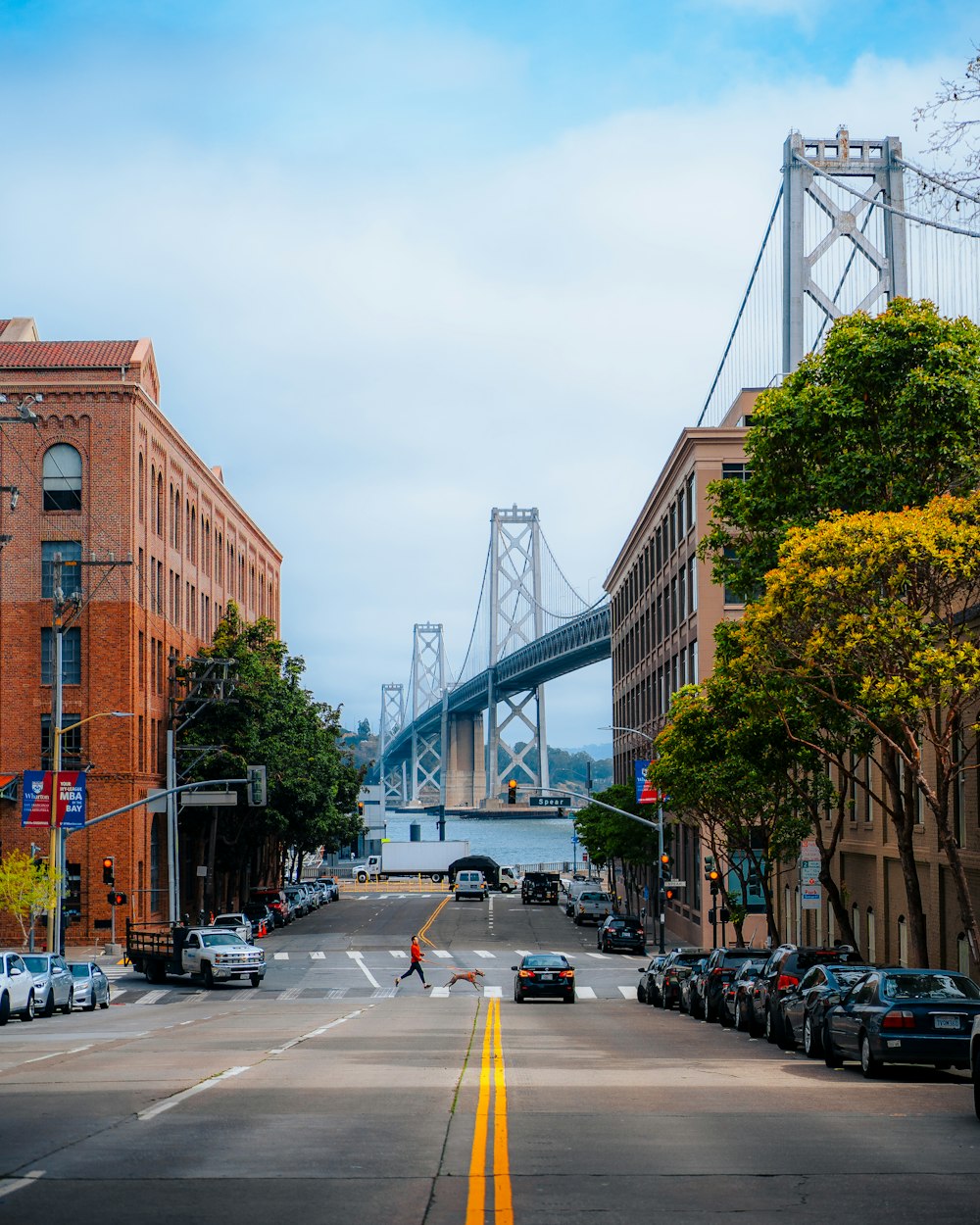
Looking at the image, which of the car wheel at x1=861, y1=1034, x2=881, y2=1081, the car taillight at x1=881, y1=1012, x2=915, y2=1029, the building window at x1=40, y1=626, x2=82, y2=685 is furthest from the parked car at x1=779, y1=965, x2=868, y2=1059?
the building window at x1=40, y1=626, x2=82, y2=685

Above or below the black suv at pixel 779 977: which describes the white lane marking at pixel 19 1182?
above

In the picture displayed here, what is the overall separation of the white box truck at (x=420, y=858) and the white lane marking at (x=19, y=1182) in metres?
123

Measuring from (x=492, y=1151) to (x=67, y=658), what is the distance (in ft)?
189

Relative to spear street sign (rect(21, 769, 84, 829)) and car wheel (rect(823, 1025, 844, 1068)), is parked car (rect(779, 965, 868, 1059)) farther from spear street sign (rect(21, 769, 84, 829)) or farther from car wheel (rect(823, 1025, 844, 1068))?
spear street sign (rect(21, 769, 84, 829))

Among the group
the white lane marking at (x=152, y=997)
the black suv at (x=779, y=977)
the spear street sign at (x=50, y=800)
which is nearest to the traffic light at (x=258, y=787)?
the white lane marking at (x=152, y=997)

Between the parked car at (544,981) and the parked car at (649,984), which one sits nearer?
the parked car at (544,981)

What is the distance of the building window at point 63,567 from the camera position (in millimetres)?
67438

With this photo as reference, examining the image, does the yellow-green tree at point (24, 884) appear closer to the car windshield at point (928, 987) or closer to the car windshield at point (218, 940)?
the car windshield at point (218, 940)

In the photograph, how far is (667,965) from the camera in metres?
A: 40.4

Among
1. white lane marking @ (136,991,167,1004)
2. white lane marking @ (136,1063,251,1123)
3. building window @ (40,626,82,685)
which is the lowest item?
white lane marking @ (136,991,167,1004)

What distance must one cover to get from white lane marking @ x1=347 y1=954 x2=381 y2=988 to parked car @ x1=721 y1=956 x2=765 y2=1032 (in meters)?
19.3

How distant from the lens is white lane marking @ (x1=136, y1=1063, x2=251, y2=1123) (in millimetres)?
15164

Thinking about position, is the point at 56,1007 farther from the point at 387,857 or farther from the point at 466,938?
the point at 387,857

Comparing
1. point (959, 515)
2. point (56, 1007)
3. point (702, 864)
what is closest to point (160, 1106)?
point (959, 515)
